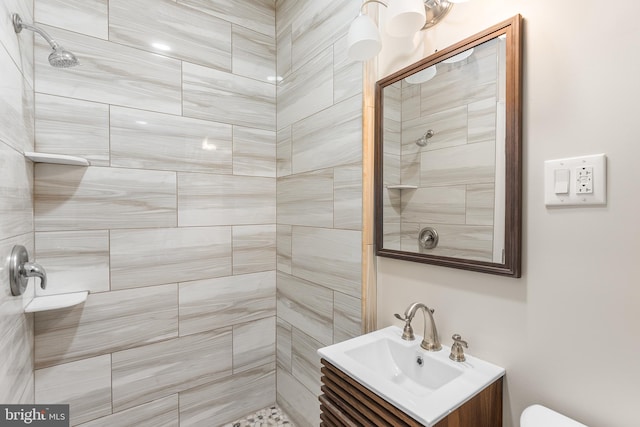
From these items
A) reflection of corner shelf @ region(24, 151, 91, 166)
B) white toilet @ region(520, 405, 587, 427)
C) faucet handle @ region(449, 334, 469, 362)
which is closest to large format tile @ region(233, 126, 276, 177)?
reflection of corner shelf @ region(24, 151, 91, 166)

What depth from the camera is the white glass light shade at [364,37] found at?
45.4 inches

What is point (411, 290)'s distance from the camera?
1.26m

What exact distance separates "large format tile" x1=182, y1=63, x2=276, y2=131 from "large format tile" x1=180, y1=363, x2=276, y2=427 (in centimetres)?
163

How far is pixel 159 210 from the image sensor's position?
65.1 inches

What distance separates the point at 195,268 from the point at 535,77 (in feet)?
5.85

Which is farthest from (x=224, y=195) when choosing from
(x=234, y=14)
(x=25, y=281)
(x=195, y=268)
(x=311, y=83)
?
(x=234, y=14)

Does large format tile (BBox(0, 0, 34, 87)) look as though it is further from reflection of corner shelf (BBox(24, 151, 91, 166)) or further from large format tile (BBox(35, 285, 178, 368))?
large format tile (BBox(35, 285, 178, 368))

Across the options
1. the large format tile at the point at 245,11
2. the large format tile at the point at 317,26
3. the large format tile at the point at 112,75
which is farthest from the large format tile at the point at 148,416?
the large format tile at the point at 245,11

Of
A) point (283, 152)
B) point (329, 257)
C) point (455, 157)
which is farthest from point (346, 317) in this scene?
point (283, 152)

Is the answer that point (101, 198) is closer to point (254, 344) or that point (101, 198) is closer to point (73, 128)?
point (73, 128)

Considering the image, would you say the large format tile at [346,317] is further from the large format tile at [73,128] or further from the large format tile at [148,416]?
the large format tile at [73,128]

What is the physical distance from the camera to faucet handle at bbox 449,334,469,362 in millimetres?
1025

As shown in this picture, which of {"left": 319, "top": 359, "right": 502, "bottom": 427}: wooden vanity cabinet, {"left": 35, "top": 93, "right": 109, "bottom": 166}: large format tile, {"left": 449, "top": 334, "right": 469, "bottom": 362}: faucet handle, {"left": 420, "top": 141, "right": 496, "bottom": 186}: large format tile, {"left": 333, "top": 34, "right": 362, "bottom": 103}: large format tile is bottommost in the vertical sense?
{"left": 319, "top": 359, "right": 502, "bottom": 427}: wooden vanity cabinet

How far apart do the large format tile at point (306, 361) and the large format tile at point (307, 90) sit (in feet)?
4.33
